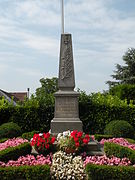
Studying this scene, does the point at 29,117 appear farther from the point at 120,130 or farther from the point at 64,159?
the point at 64,159

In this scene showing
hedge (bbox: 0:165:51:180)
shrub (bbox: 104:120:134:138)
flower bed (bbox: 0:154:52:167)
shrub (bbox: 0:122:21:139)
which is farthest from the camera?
shrub (bbox: 104:120:134:138)

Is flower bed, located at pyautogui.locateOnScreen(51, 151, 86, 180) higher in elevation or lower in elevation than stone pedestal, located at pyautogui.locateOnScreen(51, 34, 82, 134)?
lower

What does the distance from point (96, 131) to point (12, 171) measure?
7.64 m

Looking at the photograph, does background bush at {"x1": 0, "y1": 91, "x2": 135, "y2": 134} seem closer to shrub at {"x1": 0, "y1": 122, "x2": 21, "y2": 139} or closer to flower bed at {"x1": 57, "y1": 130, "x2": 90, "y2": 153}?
shrub at {"x1": 0, "y1": 122, "x2": 21, "y2": 139}

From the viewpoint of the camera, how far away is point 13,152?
19.6ft

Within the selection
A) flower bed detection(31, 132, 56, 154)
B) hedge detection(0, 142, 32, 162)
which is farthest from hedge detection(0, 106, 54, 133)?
hedge detection(0, 142, 32, 162)

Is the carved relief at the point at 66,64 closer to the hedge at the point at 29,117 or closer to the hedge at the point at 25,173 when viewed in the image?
the hedge at the point at 29,117

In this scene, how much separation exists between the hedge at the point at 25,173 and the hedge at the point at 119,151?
6.60ft

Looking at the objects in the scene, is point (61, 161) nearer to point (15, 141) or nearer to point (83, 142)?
point (83, 142)

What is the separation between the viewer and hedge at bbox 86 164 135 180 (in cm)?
504

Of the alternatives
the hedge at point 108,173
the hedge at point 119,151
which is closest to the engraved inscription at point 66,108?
the hedge at point 119,151

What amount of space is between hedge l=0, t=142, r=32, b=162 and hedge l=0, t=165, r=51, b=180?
82 cm

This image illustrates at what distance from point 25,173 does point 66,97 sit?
4.27 m

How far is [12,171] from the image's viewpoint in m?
4.97
